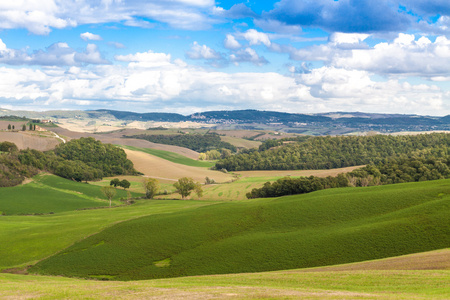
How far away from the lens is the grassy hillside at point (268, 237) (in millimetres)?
57219

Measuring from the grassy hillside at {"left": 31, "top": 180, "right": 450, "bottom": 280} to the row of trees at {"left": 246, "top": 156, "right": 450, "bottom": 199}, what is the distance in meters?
33.5

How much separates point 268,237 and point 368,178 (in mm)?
70576

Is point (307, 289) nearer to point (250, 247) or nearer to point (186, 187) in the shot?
point (250, 247)

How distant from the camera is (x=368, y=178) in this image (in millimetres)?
126812

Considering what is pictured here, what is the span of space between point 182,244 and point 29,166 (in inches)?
4605

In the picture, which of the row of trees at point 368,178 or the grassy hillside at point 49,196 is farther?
the row of trees at point 368,178

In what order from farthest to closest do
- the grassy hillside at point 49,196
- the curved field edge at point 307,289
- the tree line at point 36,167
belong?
the tree line at point 36,167, the grassy hillside at point 49,196, the curved field edge at point 307,289

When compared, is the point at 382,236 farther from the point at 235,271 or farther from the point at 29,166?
the point at 29,166

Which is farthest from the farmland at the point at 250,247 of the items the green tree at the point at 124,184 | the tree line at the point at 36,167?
the tree line at the point at 36,167

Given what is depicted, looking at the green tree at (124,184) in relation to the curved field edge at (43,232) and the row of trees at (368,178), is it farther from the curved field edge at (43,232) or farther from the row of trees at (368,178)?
the curved field edge at (43,232)

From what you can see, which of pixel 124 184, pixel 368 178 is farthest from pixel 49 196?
pixel 368 178

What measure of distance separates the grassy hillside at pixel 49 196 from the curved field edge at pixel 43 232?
58.3ft

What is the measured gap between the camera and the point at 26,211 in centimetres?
11119

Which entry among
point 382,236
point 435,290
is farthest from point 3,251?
point 435,290
